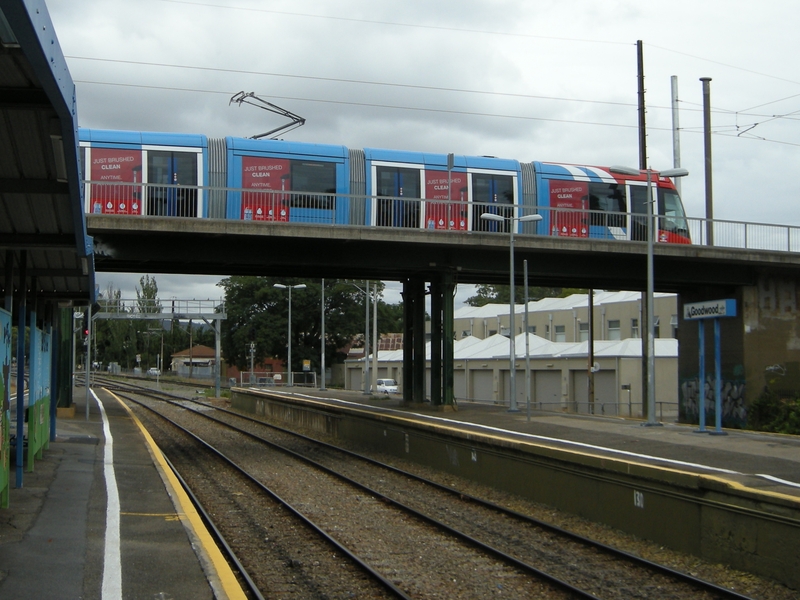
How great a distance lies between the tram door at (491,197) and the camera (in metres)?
26.0

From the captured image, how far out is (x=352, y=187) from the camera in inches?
1000

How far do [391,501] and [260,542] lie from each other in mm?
3347

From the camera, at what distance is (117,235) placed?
23828mm

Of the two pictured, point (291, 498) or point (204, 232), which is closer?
point (291, 498)

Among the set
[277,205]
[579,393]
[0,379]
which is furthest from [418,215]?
[579,393]

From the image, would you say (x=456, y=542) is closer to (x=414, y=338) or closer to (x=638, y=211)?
(x=414, y=338)

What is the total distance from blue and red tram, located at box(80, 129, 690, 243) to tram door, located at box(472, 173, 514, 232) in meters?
0.04

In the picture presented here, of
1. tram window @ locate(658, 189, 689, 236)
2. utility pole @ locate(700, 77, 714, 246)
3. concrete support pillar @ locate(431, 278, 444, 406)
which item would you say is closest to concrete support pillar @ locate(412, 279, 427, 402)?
concrete support pillar @ locate(431, 278, 444, 406)

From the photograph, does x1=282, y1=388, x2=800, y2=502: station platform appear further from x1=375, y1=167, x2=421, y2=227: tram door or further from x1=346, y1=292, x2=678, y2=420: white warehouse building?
x1=346, y1=292, x2=678, y2=420: white warehouse building

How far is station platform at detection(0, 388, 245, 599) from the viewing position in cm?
743

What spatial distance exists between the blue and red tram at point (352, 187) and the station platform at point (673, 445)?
21.4 ft

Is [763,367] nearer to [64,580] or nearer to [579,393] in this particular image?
[579,393]

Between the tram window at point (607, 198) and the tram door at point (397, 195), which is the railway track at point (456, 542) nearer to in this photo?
the tram door at point (397, 195)

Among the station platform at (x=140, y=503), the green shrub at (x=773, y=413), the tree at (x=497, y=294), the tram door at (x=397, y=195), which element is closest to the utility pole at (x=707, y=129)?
the green shrub at (x=773, y=413)
